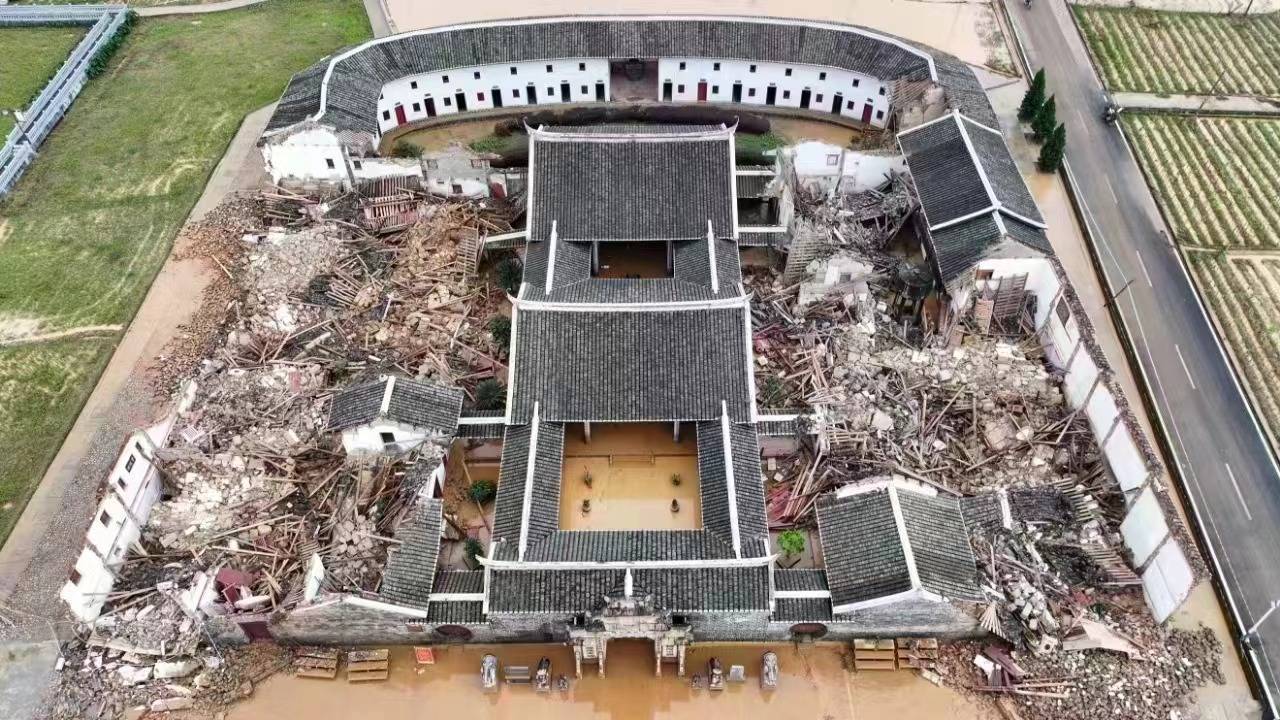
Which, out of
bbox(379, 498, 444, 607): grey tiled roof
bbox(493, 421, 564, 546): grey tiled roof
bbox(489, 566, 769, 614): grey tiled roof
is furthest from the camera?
bbox(493, 421, 564, 546): grey tiled roof

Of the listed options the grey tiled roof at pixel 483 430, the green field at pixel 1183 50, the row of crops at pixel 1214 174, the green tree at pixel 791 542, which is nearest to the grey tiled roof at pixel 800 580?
the green tree at pixel 791 542

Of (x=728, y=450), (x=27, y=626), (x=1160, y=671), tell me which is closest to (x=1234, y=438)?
(x=1160, y=671)

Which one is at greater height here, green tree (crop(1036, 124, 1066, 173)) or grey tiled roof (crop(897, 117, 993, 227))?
green tree (crop(1036, 124, 1066, 173))

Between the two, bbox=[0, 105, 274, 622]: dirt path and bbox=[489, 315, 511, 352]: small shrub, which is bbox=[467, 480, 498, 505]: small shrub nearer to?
bbox=[489, 315, 511, 352]: small shrub

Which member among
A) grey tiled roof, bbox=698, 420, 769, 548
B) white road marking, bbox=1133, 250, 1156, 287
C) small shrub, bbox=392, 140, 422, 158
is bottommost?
grey tiled roof, bbox=698, 420, 769, 548

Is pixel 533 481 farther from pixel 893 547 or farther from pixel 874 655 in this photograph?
pixel 874 655

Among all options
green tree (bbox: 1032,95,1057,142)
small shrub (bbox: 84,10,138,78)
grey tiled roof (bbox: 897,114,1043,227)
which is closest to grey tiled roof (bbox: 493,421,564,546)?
grey tiled roof (bbox: 897,114,1043,227)

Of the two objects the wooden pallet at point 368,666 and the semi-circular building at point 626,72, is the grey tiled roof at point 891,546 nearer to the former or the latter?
the wooden pallet at point 368,666

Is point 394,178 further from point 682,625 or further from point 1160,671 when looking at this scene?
point 1160,671
